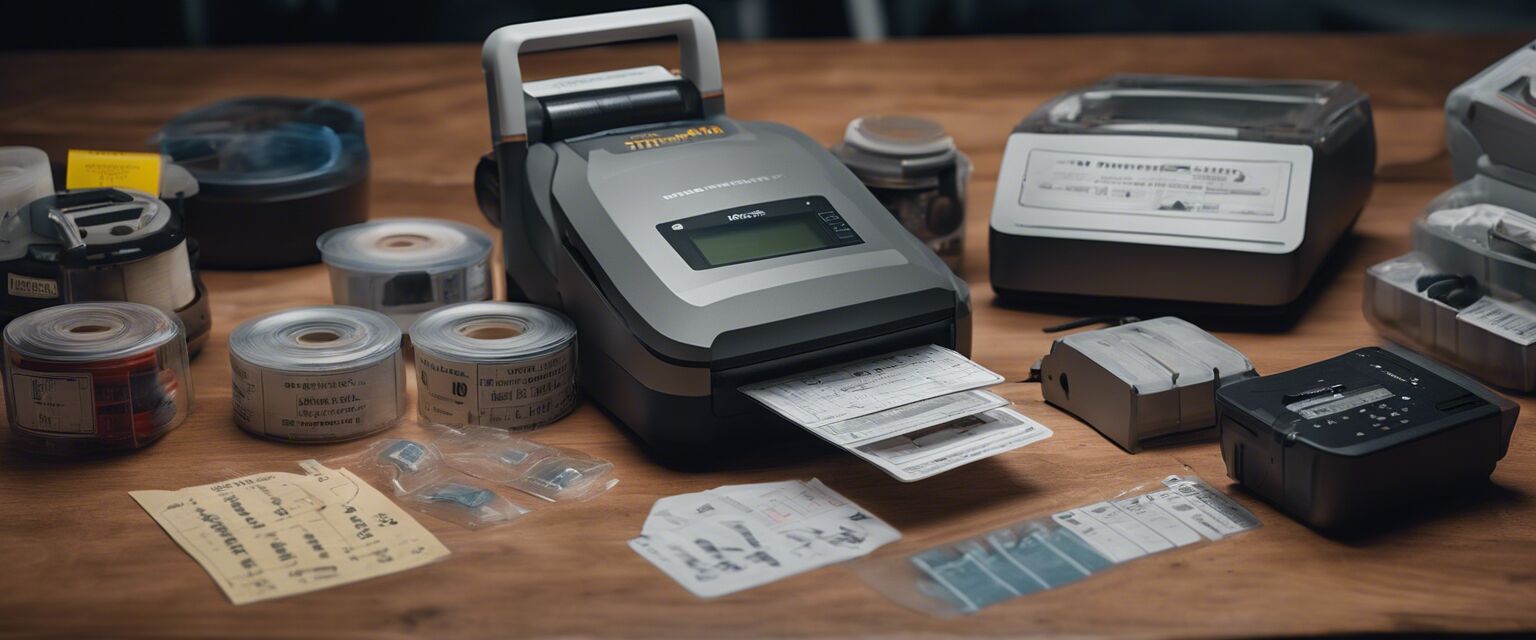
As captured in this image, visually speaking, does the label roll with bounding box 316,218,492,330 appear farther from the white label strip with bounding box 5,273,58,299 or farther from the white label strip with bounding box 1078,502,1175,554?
the white label strip with bounding box 1078,502,1175,554

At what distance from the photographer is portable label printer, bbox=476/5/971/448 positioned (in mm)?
1348

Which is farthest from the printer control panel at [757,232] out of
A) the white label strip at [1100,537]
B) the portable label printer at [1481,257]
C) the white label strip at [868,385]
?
the portable label printer at [1481,257]

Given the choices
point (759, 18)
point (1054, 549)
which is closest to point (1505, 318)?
point (1054, 549)

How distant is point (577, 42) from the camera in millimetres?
1590

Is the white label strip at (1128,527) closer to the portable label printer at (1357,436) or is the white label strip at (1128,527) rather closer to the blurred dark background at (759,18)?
the portable label printer at (1357,436)

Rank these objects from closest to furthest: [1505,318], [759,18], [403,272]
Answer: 1. [1505,318]
2. [403,272]
3. [759,18]

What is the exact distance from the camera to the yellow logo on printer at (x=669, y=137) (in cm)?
156

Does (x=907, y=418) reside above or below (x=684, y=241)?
below

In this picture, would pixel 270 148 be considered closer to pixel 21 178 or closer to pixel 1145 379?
pixel 21 178

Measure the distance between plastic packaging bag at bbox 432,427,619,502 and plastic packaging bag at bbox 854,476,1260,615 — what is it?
10.4 inches

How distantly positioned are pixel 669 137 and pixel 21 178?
24.5 inches

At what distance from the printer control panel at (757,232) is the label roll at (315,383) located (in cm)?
28

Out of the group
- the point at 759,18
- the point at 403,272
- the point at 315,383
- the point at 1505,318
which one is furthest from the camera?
the point at 759,18

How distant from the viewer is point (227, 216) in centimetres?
183
